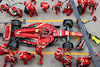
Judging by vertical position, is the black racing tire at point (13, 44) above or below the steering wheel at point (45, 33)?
below

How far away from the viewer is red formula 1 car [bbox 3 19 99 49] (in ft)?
27.6

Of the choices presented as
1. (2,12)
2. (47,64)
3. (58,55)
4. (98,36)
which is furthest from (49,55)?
(2,12)

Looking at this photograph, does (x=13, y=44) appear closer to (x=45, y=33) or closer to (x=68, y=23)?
(x=45, y=33)

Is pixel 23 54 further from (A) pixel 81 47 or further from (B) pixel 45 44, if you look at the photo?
(A) pixel 81 47

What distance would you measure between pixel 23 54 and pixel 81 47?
3780mm

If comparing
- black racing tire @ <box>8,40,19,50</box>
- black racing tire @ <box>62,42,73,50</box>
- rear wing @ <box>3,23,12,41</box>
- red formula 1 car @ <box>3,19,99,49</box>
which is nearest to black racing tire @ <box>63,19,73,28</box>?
red formula 1 car @ <box>3,19,99,49</box>

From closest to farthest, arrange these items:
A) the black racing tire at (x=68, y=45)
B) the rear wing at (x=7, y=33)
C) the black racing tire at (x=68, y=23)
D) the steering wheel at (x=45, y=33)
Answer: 1. the black racing tire at (x=68, y=45)
2. the steering wheel at (x=45, y=33)
3. the black racing tire at (x=68, y=23)
4. the rear wing at (x=7, y=33)

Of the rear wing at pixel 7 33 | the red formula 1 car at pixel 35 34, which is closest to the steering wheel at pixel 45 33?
the red formula 1 car at pixel 35 34

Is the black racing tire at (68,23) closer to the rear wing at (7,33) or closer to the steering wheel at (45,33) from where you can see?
the steering wheel at (45,33)

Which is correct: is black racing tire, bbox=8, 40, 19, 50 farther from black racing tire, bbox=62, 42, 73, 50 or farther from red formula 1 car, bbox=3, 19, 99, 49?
black racing tire, bbox=62, 42, 73, 50

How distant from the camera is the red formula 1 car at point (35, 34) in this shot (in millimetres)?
8414

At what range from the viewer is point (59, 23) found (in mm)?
9578

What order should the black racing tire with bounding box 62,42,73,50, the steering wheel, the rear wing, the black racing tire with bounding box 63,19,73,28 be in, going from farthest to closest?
1. the rear wing
2. the black racing tire with bounding box 63,19,73,28
3. the steering wheel
4. the black racing tire with bounding box 62,42,73,50

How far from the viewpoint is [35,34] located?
8.48 m
